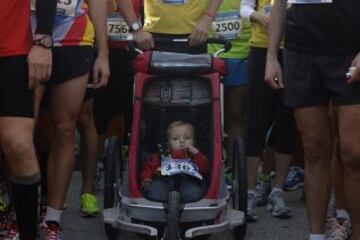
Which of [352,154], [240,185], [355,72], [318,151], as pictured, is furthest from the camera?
[240,185]

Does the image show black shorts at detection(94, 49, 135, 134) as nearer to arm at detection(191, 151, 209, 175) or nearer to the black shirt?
arm at detection(191, 151, 209, 175)

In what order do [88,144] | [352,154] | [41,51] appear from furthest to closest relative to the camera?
1. [88,144]
2. [41,51]
3. [352,154]

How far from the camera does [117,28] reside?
6105 millimetres

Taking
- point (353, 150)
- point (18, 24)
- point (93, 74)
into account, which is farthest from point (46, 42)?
point (353, 150)

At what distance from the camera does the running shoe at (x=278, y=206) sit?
18.3ft

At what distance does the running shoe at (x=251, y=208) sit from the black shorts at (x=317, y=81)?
4.20 ft

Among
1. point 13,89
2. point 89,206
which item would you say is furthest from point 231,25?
point 13,89

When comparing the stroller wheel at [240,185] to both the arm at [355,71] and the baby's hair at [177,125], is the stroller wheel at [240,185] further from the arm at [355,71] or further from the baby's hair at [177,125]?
the arm at [355,71]

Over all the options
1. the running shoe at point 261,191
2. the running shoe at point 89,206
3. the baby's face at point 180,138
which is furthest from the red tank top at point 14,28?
the running shoe at point 261,191

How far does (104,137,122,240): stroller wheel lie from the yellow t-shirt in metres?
0.84

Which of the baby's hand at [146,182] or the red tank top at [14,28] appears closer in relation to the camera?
the red tank top at [14,28]

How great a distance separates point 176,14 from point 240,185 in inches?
46.5

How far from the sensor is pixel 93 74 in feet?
16.4

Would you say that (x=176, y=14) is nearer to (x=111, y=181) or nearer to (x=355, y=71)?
(x=111, y=181)
